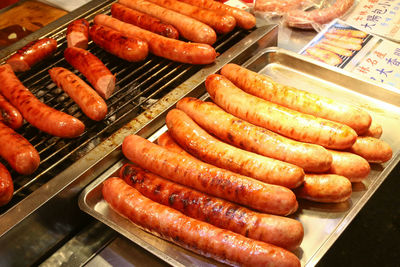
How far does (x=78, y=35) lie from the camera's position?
4.26 meters

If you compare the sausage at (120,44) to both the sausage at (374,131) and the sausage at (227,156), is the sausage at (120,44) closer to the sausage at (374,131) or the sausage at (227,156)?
the sausage at (227,156)

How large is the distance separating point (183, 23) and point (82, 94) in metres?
1.43

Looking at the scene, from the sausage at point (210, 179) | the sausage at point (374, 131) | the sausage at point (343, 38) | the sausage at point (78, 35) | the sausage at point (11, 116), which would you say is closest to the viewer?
the sausage at point (210, 179)

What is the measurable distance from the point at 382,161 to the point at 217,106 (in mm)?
1388

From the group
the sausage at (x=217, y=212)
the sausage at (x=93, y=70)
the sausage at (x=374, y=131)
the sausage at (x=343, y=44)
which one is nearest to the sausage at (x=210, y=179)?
the sausage at (x=217, y=212)

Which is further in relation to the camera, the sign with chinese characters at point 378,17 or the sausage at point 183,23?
the sign with chinese characters at point 378,17

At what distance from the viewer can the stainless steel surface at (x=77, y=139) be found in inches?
110

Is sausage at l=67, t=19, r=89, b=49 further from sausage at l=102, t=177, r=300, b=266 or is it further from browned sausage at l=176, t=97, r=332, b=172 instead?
sausage at l=102, t=177, r=300, b=266

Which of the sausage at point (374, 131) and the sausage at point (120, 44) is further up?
the sausage at point (120, 44)

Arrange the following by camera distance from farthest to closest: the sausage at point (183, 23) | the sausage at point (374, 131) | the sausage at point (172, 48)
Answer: the sausage at point (183, 23) < the sausage at point (172, 48) < the sausage at point (374, 131)

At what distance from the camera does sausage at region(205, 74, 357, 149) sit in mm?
2898

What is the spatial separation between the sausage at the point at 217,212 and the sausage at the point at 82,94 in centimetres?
69

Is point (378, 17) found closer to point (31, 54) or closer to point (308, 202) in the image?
point (308, 202)

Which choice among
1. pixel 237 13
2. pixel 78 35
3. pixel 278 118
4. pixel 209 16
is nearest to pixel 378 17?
pixel 237 13
